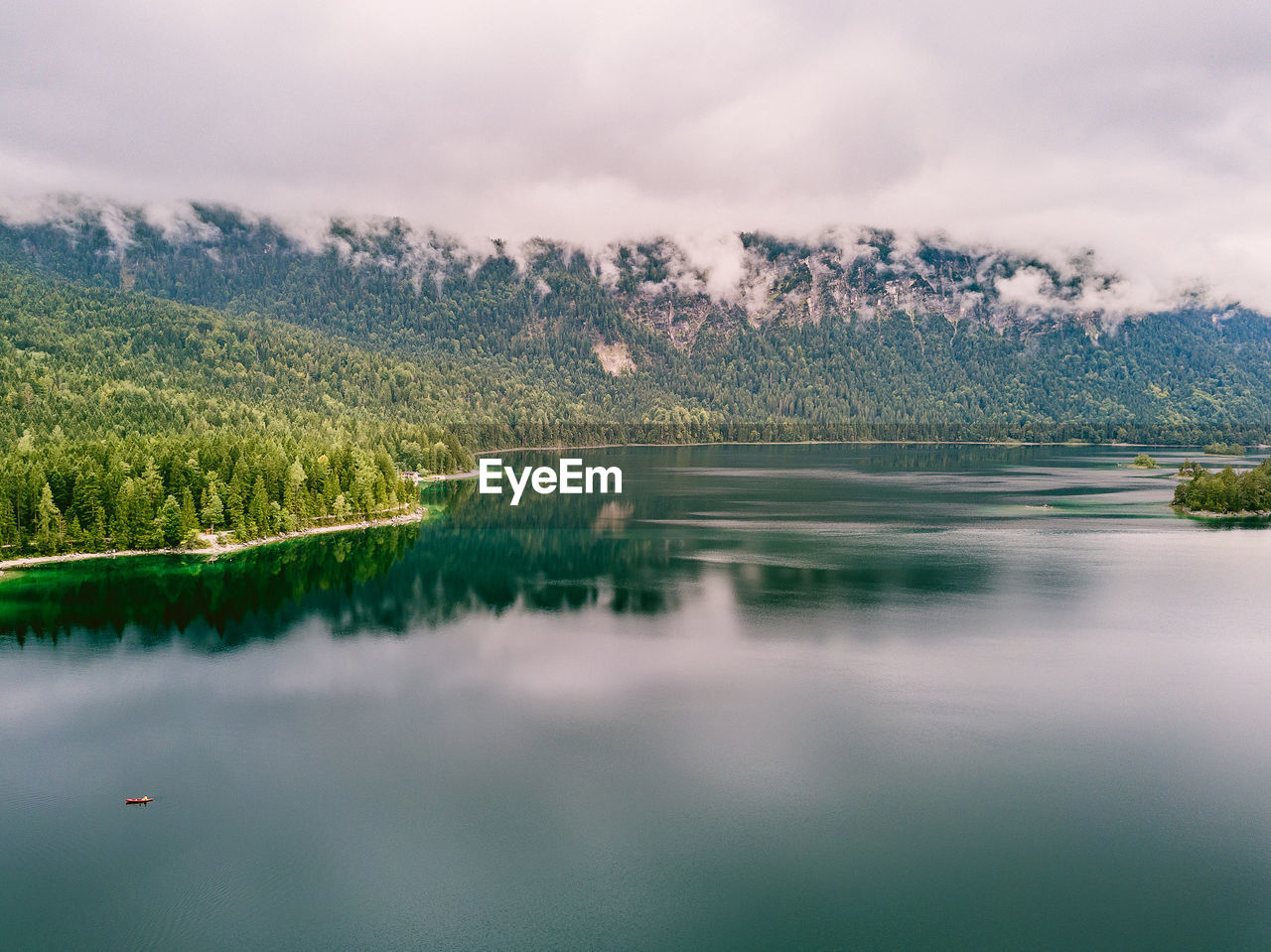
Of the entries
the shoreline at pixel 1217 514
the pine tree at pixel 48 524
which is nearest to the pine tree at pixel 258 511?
the pine tree at pixel 48 524

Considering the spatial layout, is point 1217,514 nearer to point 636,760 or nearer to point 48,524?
point 636,760

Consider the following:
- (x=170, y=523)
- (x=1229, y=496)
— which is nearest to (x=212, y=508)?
(x=170, y=523)

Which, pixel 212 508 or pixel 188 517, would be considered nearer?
pixel 188 517

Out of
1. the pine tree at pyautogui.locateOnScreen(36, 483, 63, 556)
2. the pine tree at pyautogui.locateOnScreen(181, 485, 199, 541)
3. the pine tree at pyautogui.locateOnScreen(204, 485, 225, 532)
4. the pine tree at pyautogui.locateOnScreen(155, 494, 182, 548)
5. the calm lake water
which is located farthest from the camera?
the pine tree at pyautogui.locateOnScreen(204, 485, 225, 532)

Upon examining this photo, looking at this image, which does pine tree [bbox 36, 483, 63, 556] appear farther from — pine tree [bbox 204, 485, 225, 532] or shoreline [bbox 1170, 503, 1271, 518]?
shoreline [bbox 1170, 503, 1271, 518]

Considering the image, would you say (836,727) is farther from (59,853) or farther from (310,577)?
(310,577)

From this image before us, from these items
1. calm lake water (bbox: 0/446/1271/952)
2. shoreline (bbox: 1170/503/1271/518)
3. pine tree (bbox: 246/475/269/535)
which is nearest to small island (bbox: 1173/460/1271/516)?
shoreline (bbox: 1170/503/1271/518)

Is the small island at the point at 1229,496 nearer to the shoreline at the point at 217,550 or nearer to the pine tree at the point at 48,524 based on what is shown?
the shoreline at the point at 217,550
